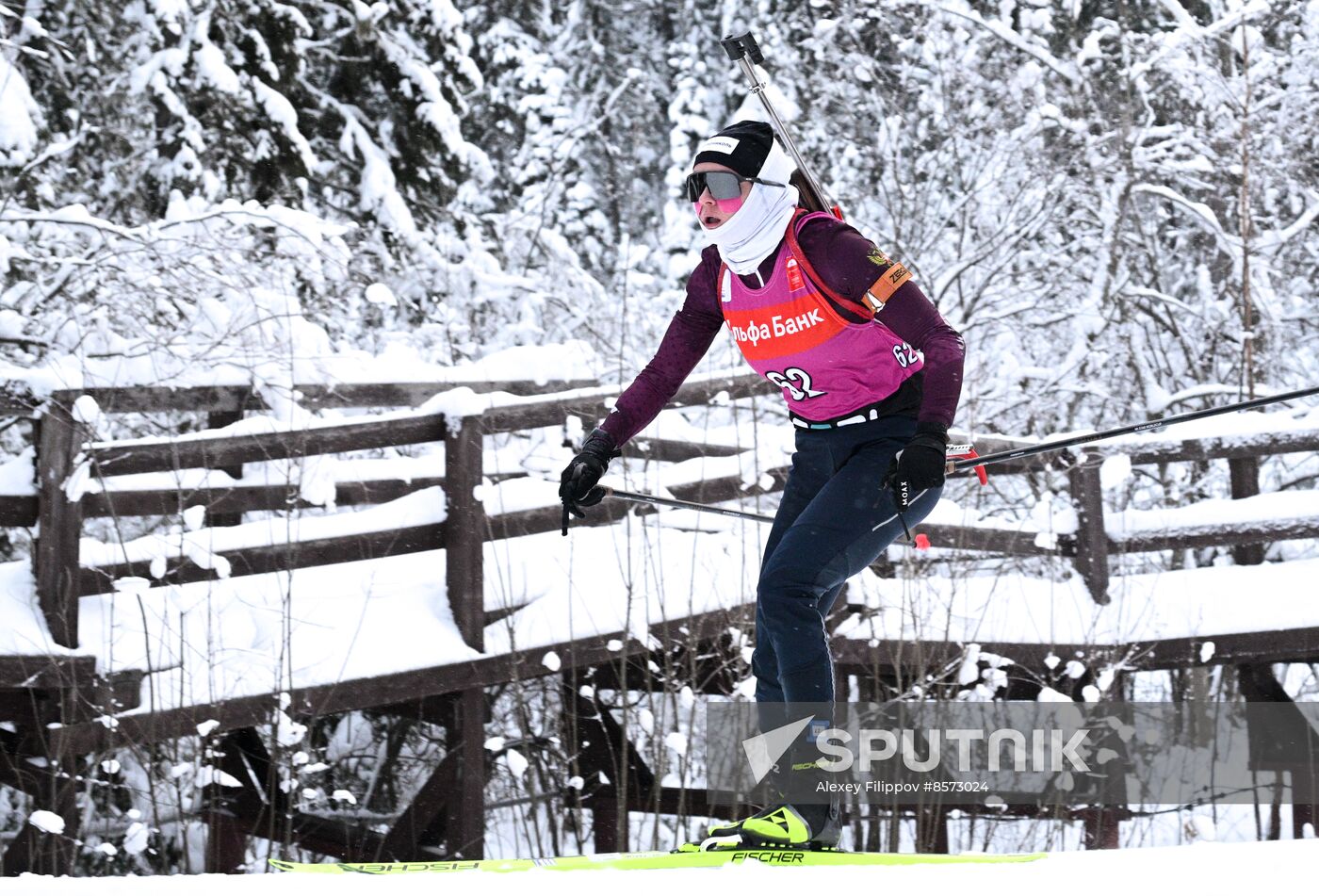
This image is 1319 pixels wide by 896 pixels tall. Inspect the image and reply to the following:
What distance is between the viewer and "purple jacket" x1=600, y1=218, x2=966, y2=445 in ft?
10.4

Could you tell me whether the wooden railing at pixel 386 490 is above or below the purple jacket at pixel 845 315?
below

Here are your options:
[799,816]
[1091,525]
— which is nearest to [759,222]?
[799,816]

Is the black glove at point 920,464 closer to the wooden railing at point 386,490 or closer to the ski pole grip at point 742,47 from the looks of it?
the ski pole grip at point 742,47

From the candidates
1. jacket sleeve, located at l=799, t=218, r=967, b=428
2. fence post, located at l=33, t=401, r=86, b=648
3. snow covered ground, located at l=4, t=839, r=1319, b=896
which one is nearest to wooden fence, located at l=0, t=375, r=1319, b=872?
fence post, located at l=33, t=401, r=86, b=648

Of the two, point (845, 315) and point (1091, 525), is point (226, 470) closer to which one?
point (845, 315)

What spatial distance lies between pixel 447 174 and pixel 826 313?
9.62 meters

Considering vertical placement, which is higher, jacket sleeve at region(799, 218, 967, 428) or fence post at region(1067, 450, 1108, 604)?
jacket sleeve at region(799, 218, 967, 428)

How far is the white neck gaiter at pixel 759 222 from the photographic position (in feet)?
11.0

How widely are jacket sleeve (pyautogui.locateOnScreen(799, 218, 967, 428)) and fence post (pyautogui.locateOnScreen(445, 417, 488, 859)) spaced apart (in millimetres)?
2238

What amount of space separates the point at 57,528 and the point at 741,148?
2.67 metres

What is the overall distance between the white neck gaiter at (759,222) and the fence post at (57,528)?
7.83ft

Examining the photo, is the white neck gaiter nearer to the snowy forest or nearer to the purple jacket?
the purple jacket

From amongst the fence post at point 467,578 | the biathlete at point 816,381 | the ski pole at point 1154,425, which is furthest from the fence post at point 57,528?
the ski pole at point 1154,425

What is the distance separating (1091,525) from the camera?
6.32 metres
